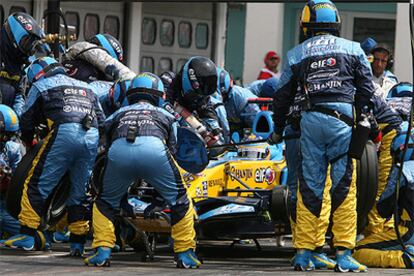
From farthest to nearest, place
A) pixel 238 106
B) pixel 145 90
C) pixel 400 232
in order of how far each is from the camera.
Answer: pixel 238 106, pixel 400 232, pixel 145 90

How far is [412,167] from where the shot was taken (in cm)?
1320

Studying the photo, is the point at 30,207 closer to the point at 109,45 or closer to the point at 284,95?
the point at 284,95

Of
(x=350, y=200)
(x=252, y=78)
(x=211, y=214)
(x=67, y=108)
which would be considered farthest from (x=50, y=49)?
(x=252, y=78)

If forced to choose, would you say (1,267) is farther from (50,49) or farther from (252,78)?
(252,78)

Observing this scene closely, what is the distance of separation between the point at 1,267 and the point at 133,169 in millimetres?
1400

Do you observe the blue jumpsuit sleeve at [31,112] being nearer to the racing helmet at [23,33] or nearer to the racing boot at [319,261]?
the racing helmet at [23,33]

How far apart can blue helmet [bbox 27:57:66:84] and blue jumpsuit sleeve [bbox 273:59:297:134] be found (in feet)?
7.50

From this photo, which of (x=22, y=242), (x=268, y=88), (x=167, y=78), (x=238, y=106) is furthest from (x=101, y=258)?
(x=268, y=88)

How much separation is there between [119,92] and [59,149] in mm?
1022

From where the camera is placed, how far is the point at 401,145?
1335 centimetres

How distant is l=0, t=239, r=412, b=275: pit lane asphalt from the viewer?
11867mm

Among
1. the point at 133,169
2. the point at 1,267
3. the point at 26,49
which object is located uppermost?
the point at 26,49

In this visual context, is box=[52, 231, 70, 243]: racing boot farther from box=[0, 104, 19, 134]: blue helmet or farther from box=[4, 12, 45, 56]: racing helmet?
box=[4, 12, 45, 56]: racing helmet

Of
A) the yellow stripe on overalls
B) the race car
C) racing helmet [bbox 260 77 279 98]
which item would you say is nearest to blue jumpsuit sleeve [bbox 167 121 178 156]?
the race car
